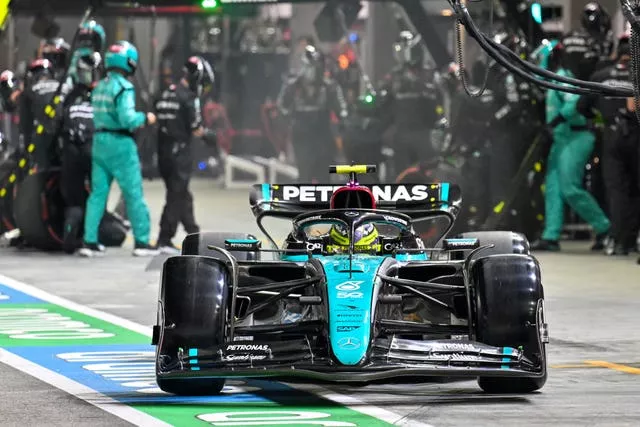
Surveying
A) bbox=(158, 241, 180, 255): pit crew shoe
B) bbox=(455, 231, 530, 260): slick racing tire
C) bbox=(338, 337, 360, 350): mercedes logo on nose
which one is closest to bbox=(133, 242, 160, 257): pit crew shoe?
bbox=(158, 241, 180, 255): pit crew shoe

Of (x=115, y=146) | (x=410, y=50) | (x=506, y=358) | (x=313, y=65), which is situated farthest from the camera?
(x=313, y=65)

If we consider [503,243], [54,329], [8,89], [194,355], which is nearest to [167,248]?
[8,89]

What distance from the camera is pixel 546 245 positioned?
21.7m

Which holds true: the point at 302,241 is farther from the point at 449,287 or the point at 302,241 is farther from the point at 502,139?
the point at 502,139

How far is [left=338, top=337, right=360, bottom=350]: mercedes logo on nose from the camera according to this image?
33.9ft

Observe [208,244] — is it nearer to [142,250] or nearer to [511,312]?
[511,312]

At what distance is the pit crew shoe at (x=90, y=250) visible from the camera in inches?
845

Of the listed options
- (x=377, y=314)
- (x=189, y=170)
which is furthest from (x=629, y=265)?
(x=377, y=314)

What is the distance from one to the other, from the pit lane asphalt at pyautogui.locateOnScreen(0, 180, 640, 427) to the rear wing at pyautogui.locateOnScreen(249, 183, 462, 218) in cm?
130

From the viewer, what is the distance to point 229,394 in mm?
11000

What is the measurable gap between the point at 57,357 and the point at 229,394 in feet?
7.31

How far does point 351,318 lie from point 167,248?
11.4 metres

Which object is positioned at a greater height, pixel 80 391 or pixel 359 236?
pixel 359 236

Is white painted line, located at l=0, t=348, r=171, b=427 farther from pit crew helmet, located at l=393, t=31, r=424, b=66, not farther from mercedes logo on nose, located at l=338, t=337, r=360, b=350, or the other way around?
pit crew helmet, located at l=393, t=31, r=424, b=66
